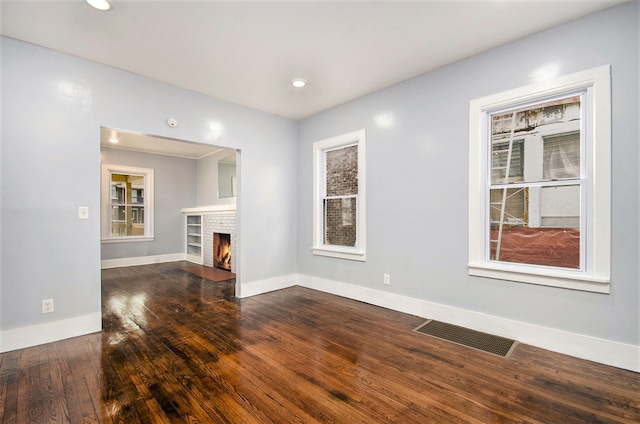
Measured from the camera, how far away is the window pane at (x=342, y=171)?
14.1 feet

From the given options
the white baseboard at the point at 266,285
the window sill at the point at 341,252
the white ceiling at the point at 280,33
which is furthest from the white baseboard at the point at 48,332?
the window sill at the point at 341,252

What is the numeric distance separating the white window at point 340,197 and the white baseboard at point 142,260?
4529 mm

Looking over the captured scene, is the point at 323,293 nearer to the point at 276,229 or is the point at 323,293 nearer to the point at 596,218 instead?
the point at 276,229

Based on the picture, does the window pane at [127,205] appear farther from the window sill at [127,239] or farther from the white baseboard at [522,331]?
the white baseboard at [522,331]

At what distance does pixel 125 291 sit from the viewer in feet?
15.0

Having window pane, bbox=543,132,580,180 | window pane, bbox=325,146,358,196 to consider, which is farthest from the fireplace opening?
window pane, bbox=543,132,580,180

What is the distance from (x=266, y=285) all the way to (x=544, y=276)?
3.47 m

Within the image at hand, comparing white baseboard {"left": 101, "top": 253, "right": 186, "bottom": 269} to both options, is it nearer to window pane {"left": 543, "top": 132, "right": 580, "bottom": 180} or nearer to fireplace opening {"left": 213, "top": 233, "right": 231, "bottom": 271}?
fireplace opening {"left": 213, "top": 233, "right": 231, "bottom": 271}

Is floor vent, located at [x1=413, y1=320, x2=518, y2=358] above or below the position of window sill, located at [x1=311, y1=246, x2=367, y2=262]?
below

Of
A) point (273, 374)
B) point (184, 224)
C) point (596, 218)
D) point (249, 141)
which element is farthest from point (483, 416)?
point (184, 224)

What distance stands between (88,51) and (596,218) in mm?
4779

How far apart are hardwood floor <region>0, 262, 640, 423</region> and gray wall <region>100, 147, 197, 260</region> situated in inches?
159

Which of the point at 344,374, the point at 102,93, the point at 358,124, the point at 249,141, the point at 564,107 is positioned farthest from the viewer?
the point at 249,141

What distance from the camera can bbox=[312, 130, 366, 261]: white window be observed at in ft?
13.4
